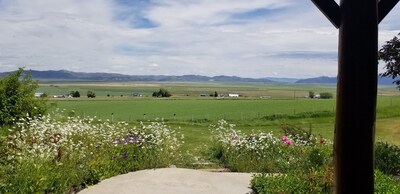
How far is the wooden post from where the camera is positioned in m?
2.54

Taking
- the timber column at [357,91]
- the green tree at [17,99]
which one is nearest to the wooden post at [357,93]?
the timber column at [357,91]

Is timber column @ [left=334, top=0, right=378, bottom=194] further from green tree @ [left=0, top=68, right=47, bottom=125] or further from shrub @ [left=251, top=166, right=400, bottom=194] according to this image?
green tree @ [left=0, top=68, right=47, bottom=125]

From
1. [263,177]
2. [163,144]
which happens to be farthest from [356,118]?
[163,144]

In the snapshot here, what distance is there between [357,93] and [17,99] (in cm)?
1266

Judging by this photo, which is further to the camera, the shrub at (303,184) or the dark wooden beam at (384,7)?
the shrub at (303,184)

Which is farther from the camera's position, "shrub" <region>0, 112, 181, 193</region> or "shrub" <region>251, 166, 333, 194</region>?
"shrub" <region>0, 112, 181, 193</region>

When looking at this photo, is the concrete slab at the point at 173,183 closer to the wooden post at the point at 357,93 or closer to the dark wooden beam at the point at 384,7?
the wooden post at the point at 357,93

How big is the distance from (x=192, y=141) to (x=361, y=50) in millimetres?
16160

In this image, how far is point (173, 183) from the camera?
8.13 metres

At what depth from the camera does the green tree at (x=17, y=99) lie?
1320 cm

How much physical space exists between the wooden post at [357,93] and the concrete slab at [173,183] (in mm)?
5296

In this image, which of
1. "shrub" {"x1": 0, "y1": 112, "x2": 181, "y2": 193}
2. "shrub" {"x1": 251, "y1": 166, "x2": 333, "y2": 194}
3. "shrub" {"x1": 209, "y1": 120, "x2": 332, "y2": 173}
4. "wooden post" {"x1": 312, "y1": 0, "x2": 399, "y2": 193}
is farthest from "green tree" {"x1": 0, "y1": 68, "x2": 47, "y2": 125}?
"wooden post" {"x1": 312, "y1": 0, "x2": 399, "y2": 193}

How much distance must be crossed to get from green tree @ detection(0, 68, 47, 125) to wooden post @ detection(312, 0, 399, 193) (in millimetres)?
11859

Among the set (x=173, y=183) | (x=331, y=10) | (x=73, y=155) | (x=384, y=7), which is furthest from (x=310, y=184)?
(x=73, y=155)
